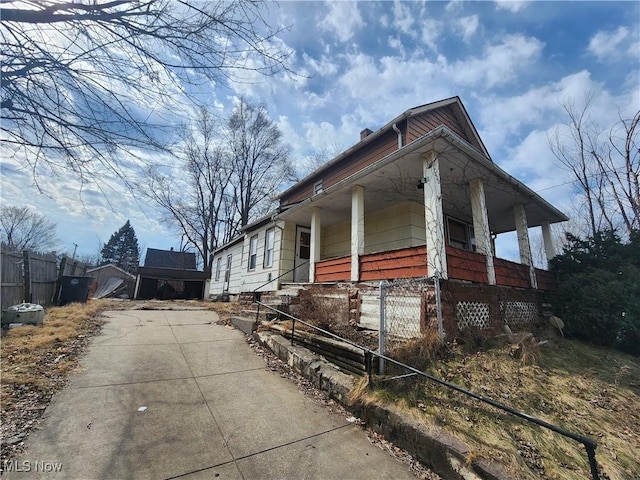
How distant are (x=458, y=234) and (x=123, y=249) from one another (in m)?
71.9

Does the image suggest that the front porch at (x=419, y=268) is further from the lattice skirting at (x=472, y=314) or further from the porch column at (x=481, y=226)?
the lattice skirting at (x=472, y=314)

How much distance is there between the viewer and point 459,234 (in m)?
10.1

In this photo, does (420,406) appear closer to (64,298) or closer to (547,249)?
(547,249)

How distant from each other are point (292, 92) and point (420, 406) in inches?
167

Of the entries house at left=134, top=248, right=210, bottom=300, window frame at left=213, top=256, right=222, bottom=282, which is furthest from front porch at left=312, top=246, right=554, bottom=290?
house at left=134, top=248, right=210, bottom=300

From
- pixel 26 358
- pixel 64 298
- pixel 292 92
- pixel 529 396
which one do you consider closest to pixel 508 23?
pixel 292 92

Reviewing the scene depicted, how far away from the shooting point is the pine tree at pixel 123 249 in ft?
194

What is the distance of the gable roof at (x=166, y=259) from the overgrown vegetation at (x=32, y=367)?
1101 inches


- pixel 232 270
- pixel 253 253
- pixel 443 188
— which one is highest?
pixel 443 188

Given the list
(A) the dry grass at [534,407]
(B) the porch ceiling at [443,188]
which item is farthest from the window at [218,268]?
(A) the dry grass at [534,407]

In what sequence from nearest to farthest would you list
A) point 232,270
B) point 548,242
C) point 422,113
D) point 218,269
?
point 422,113 → point 548,242 → point 232,270 → point 218,269

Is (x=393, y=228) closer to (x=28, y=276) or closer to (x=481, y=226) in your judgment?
(x=481, y=226)

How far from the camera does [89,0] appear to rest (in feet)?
8.86

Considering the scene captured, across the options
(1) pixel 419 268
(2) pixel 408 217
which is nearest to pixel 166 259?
(2) pixel 408 217
